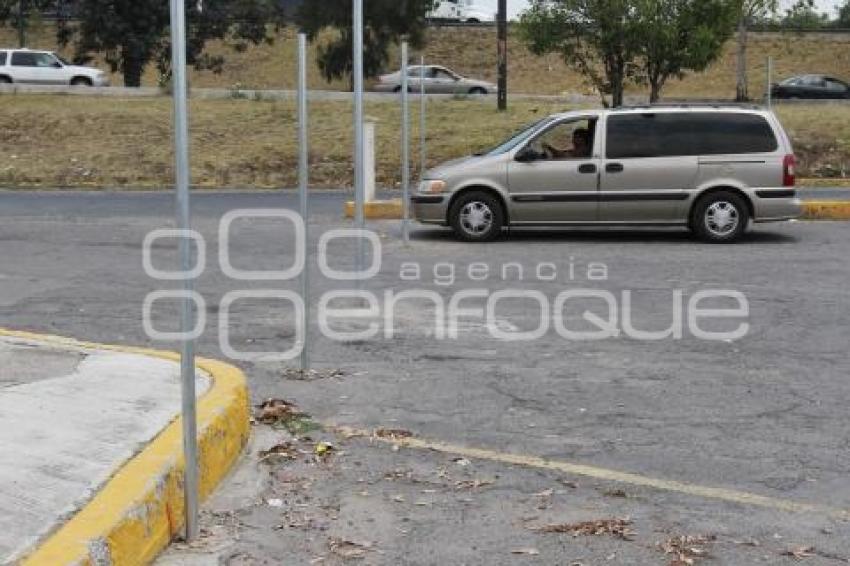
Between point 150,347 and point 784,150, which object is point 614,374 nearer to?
point 150,347

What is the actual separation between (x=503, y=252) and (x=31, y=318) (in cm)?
589

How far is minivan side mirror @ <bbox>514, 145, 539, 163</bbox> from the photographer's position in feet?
46.9

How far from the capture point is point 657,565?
4.43 meters

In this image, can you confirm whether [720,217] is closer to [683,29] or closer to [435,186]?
[435,186]

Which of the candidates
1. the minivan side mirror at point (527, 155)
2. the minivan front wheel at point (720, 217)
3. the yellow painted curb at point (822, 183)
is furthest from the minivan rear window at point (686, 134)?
the yellow painted curb at point (822, 183)

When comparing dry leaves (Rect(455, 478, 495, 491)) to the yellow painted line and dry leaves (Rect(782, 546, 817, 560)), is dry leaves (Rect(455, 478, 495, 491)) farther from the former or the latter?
dry leaves (Rect(782, 546, 817, 560))

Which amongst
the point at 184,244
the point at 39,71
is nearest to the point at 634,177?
the point at 184,244

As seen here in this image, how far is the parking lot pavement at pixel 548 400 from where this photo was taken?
4824 mm

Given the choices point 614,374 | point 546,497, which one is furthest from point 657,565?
point 614,374

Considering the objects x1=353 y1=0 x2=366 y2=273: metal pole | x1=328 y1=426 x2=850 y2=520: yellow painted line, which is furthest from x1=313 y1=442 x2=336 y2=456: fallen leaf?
x1=353 y1=0 x2=366 y2=273: metal pole

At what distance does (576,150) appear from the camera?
14.4 m

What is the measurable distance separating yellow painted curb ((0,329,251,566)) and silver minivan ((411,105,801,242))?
8509 millimetres

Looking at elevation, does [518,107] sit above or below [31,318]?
above

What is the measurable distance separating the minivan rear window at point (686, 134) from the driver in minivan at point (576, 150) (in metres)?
0.27
